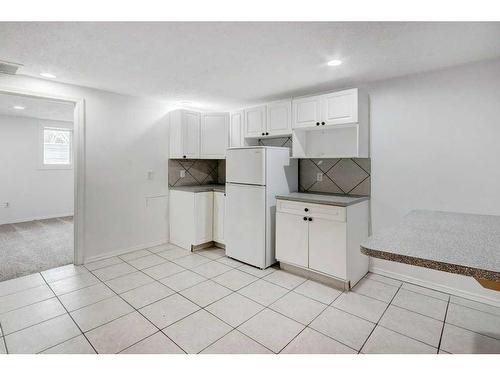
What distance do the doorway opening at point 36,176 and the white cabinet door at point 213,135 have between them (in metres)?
2.05

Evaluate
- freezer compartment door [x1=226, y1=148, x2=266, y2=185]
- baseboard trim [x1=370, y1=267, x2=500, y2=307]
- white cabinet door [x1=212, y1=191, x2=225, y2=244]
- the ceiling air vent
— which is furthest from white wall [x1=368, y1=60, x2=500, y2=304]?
the ceiling air vent

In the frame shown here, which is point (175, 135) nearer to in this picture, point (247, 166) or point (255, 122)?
point (255, 122)

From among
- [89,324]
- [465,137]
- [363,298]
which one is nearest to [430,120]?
[465,137]

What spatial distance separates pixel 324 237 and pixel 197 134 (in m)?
2.52

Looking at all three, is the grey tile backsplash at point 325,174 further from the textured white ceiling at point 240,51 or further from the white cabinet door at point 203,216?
the textured white ceiling at point 240,51

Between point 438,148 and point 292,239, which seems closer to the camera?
point 438,148

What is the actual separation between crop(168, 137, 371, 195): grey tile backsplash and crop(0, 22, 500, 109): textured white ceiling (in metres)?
0.90

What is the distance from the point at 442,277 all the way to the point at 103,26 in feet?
11.8

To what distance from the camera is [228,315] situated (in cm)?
217

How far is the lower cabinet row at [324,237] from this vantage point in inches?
102

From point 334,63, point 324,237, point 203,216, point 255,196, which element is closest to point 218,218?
point 203,216

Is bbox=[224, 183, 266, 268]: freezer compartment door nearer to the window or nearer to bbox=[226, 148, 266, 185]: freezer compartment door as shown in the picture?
bbox=[226, 148, 266, 185]: freezer compartment door

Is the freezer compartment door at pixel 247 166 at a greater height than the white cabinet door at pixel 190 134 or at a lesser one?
lesser

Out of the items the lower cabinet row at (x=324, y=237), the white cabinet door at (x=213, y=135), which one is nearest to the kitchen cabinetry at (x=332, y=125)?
the lower cabinet row at (x=324, y=237)
